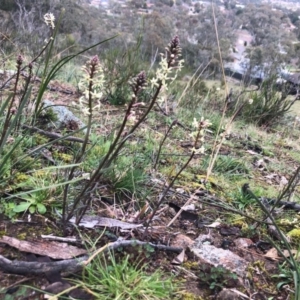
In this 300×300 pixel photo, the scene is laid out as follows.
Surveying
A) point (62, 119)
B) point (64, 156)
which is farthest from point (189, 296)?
point (62, 119)

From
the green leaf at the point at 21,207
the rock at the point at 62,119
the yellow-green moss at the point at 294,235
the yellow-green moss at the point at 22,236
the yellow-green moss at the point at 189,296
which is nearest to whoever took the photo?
the yellow-green moss at the point at 189,296

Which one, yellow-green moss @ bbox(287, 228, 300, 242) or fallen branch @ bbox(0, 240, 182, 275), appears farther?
yellow-green moss @ bbox(287, 228, 300, 242)

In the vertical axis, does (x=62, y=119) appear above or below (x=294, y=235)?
below

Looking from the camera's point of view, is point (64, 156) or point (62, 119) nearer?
point (64, 156)

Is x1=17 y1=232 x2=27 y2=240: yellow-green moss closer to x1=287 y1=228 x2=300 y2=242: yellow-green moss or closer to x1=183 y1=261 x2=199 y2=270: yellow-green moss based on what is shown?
x1=183 y1=261 x2=199 y2=270: yellow-green moss

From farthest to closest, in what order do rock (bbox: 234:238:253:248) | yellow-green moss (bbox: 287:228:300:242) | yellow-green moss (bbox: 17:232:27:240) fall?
yellow-green moss (bbox: 287:228:300:242) → rock (bbox: 234:238:253:248) → yellow-green moss (bbox: 17:232:27:240)

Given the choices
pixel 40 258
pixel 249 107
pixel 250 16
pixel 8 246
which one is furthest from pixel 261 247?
pixel 250 16

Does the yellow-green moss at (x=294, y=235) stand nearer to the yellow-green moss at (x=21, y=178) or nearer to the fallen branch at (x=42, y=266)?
the fallen branch at (x=42, y=266)

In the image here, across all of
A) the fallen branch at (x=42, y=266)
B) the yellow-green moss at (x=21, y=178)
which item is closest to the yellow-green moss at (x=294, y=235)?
the fallen branch at (x=42, y=266)

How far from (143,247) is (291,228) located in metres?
0.96

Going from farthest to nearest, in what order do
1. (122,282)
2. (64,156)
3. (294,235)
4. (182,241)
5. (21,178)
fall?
1. (64,156)
2. (294,235)
3. (21,178)
4. (182,241)
5. (122,282)

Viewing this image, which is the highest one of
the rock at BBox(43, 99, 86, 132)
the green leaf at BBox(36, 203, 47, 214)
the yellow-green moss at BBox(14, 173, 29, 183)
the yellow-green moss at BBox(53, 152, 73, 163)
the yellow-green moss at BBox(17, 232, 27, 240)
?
the yellow-green moss at BBox(14, 173, 29, 183)

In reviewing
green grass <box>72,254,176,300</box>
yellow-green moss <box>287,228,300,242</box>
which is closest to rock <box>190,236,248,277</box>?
green grass <box>72,254,176,300</box>

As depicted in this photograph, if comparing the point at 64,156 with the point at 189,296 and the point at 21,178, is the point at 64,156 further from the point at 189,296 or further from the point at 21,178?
the point at 189,296
